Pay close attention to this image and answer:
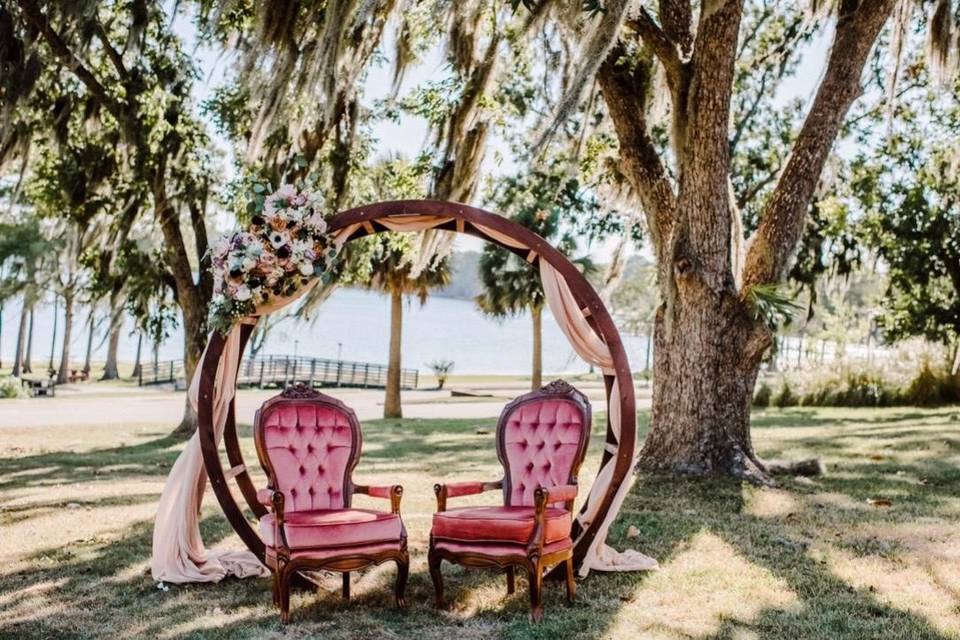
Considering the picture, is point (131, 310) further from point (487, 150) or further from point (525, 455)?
point (525, 455)

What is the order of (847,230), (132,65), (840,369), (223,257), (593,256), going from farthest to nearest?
(593,256) < (840,369) < (847,230) < (132,65) < (223,257)

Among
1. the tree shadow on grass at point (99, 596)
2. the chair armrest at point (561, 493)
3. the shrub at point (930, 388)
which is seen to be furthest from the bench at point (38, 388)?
the chair armrest at point (561, 493)

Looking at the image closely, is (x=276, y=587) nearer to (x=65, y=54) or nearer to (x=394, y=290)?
(x=65, y=54)

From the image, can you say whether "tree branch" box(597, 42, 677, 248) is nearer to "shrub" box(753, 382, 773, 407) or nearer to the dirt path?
→ the dirt path

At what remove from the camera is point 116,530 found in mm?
6500

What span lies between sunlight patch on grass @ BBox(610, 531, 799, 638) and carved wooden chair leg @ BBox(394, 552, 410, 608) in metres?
1.13

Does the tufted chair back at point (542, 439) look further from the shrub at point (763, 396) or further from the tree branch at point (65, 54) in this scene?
the shrub at point (763, 396)

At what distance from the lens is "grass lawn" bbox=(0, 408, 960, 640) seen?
441cm

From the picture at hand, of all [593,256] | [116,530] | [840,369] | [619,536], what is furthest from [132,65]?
[840,369]

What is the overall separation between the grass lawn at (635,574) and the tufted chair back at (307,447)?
0.53 metres

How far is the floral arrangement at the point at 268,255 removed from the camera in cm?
510

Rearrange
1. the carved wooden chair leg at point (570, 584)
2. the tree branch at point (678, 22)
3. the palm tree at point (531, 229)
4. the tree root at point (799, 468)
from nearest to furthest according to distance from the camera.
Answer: the carved wooden chair leg at point (570, 584) < the tree branch at point (678, 22) < the tree root at point (799, 468) < the palm tree at point (531, 229)

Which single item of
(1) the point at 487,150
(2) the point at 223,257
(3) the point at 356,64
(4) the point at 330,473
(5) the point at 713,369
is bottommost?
(4) the point at 330,473

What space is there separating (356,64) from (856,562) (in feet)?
20.3
